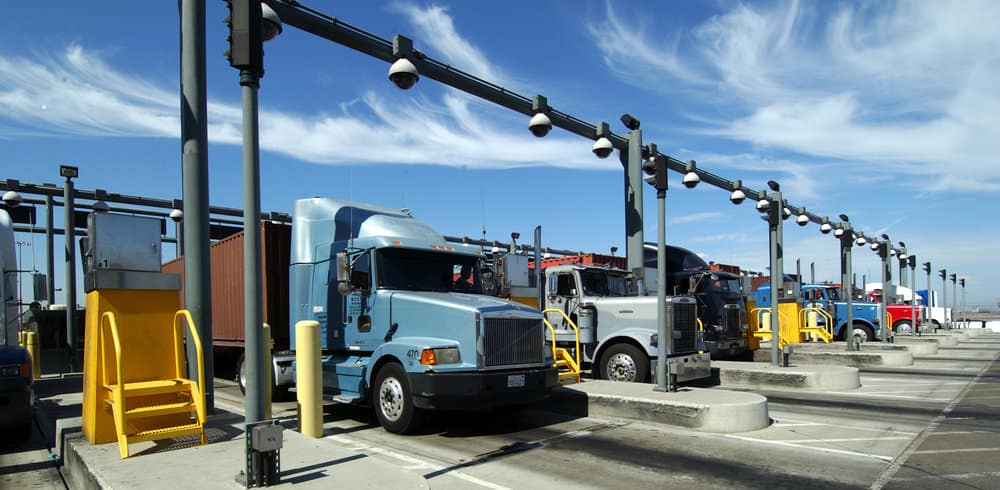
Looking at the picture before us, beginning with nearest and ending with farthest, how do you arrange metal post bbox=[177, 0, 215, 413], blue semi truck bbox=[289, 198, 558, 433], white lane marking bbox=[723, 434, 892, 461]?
white lane marking bbox=[723, 434, 892, 461], metal post bbox=[177, 0, 215, 413], blue semi truck bbox=[289, 198, 558, 433]

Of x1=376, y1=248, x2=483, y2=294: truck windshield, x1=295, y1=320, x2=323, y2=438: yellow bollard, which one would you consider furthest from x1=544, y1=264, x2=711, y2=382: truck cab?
x1=295, y1=320, x2=323, y2=438: yellow bollard

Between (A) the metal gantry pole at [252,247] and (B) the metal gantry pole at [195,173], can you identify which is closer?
(A) the metal gantry pole at [252,247]

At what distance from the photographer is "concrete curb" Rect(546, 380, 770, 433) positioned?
846 centimetres

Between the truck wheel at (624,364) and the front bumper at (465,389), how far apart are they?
4036 millimetres

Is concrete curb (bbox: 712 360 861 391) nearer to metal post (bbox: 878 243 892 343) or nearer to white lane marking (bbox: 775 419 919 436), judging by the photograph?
white lane marking (bbox: 775 419 919 436)

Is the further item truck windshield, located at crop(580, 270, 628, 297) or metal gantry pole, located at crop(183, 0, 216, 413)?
truck windshield, located at crop(580, 270, 628, 297)

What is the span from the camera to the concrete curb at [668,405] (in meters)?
8.46

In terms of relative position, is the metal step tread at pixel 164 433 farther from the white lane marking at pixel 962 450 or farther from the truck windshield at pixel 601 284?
the truck windshield at pixel 601 284

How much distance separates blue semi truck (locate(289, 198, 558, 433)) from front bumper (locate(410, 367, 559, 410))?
0.04ft

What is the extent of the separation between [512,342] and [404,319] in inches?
58.2

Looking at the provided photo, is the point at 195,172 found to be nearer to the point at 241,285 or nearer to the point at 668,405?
the point at 241,285

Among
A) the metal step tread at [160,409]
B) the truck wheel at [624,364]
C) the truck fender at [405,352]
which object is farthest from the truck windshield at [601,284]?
the metal step tread at [160,409]

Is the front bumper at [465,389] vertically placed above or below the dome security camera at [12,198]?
below

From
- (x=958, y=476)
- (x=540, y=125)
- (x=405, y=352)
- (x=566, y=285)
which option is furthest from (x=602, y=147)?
(x=958, y=476)
